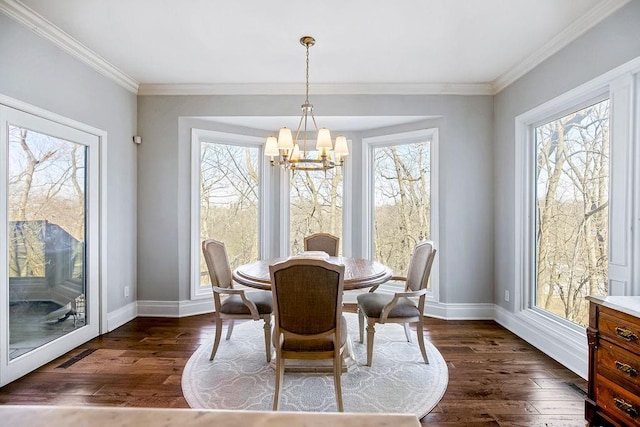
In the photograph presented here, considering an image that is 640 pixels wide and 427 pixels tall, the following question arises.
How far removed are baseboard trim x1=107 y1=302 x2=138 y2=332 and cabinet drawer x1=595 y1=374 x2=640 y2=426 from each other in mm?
4062

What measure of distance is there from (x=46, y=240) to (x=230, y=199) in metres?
1.96

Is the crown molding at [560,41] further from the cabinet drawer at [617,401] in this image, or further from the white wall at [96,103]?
the white wall at [96,103]

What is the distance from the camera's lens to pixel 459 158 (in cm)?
386

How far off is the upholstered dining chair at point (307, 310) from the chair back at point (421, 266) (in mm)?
997

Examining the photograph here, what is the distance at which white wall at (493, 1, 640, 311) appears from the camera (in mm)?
2264

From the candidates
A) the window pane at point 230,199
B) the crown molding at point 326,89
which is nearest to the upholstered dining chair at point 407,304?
the crown molding at point 326,89

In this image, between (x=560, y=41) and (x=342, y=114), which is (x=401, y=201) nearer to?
(x=342, y=114)

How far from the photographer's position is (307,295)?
1966 mm

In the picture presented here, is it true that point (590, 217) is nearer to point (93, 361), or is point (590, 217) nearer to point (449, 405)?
point (449, 405)

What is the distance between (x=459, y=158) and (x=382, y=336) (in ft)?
7.08

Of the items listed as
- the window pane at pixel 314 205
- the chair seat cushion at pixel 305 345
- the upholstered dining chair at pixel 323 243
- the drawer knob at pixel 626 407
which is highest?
the window pane at pixel 314 205

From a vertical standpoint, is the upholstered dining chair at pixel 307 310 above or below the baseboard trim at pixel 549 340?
above

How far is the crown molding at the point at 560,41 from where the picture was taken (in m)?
2.34

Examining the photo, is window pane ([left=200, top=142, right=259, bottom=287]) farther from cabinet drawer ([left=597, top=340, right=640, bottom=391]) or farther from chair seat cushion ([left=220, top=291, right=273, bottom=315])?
cabinet drawer ([left=597, top=340, right=640, bottom=391])
